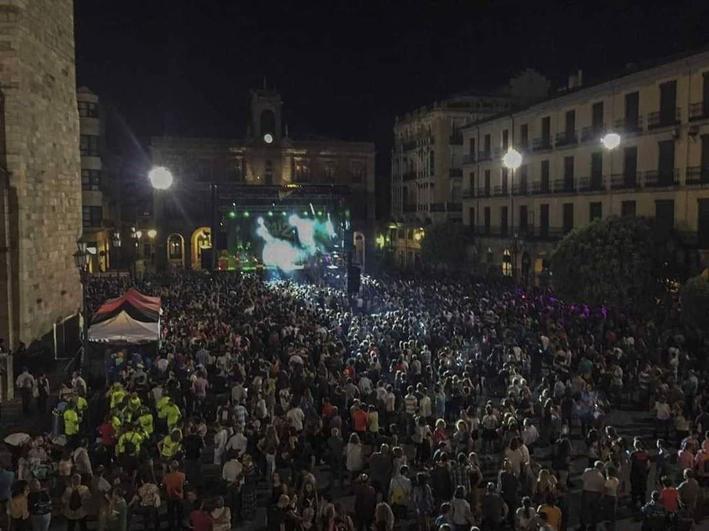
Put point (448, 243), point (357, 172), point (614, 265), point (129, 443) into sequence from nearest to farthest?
point (129, 443), point (614, 265), point (448, 243), point (357, 172)

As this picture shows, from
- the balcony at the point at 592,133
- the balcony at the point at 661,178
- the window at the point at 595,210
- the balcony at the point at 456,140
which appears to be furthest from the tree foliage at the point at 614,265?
the balcony at the point at 456,140

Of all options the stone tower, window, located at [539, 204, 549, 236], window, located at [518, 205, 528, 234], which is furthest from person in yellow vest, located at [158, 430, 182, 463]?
window, located at [518, 205, 528, 234]

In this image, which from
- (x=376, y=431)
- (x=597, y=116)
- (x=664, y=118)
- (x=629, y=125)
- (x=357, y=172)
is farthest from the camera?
(x=357, y=172)

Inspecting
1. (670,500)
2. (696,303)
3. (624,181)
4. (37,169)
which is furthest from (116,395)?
(624,181)

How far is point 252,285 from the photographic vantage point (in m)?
35.4

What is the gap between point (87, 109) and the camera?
44.4 meters

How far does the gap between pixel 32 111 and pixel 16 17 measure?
2.81 m

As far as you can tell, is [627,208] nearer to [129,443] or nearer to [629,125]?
Answer: [629,125]

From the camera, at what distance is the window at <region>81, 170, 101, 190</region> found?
45.0 metres

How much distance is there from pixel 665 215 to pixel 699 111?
4.80 meters

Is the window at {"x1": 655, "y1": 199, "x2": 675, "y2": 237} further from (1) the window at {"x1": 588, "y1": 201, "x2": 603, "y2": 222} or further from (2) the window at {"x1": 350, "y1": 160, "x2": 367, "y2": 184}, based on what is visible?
(2) the window at {"x1": 350, "y1": 160, "x2": 367, "y2": 184}

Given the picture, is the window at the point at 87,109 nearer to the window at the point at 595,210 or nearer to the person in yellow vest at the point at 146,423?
the window at the point at 595,210

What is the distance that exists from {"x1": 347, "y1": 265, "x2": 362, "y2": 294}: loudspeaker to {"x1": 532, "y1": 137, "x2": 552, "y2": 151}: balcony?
15383mm

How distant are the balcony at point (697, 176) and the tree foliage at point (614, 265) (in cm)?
335
